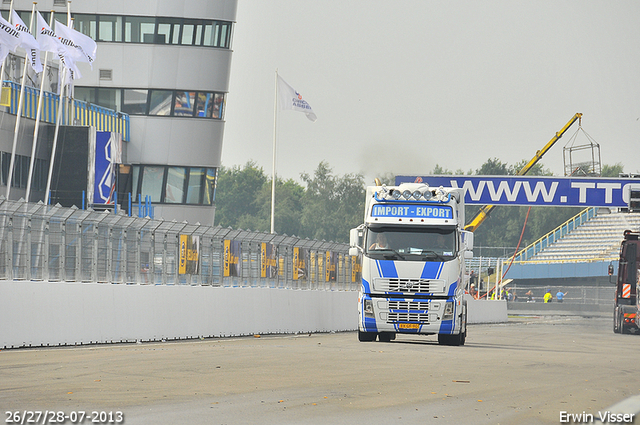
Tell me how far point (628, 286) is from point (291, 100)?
21465mm

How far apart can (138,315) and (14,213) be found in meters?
4.09

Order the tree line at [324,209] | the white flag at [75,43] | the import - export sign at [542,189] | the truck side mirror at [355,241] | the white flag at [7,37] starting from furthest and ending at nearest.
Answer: the tree line at [324,209]
the import - export sign at [542,189]
the white flag at [75,43]
the white flag at [7,37]
the truck side mirror at [355,241]

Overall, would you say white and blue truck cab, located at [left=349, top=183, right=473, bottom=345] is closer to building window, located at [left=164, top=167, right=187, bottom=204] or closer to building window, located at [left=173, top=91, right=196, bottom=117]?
building window, located at [left=164, top=167, right=187, bottom=204]

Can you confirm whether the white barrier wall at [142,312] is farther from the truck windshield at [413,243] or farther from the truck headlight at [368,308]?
the truck windshield at [413,243]

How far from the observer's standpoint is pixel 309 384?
12.7 m

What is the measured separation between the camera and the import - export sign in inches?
1641

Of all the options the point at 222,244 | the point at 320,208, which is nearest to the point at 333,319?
the point at 222,244

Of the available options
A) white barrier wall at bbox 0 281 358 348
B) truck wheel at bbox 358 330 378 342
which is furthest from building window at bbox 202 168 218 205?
truck wheel at bbox 358 330 378 342

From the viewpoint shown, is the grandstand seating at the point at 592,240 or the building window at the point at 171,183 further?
the grandstand seating at the point at 592,240

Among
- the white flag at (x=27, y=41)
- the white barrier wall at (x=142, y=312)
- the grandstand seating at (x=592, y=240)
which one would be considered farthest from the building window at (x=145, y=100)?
the grandstand seating at (x=592, y=240)

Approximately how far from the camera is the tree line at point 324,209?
13712 cm

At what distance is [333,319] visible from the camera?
32.1 metres

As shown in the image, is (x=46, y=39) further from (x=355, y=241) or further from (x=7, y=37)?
(x=355, y=241)

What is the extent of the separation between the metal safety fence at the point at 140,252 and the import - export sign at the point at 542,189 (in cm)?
1220
